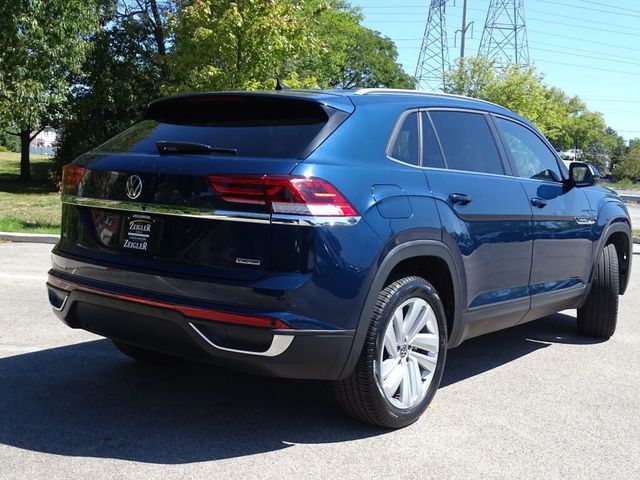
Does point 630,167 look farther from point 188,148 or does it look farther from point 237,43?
point 188,148

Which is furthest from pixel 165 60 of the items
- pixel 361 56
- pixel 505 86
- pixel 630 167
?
pixel 630 167

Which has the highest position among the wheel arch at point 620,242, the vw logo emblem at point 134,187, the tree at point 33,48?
the tree at point 33,48

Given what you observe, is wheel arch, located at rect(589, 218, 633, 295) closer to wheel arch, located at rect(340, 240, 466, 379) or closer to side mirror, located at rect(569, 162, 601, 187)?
A: side mirror, located at rect(569, 162, 601, 187)

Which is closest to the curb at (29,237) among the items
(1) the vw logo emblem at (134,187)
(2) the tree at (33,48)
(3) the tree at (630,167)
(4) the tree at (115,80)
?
(2) the tree at (33,48)

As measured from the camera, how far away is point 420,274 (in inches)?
161

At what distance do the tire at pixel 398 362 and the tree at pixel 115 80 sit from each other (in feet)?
80.7

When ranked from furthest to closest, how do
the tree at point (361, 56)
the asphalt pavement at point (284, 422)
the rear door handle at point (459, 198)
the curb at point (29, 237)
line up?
the tree at point (361, 56) < the curb at point (29, 237) < the rear door handle at point (459, 198) < the asphalt pavement at point (284, 422)

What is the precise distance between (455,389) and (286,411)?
1218 millimetres

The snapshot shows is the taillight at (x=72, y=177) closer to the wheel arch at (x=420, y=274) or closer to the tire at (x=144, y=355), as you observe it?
the tire at (x=144, y=355)

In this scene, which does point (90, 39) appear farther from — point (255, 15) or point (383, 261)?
point (383, 261)

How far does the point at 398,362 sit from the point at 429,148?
1286mm

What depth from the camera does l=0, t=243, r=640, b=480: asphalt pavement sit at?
10.8 feet

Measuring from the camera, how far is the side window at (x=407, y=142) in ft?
12.7

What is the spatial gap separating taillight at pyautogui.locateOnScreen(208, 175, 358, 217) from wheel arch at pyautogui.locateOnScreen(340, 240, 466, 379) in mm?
392
